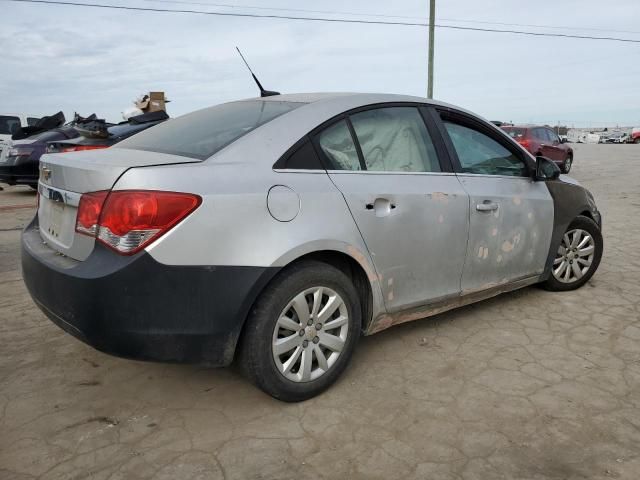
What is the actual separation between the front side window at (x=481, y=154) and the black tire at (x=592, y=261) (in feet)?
2.77

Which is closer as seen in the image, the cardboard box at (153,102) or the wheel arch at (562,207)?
the wheel arch at (562,207)

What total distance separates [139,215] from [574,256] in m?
3.51

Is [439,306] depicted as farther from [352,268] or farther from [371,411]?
[371,411]

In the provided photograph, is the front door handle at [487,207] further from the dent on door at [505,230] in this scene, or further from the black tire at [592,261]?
the black tire at [592,261]

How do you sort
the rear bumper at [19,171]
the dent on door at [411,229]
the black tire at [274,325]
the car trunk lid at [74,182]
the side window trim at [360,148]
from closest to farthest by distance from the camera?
the car trunk lid at [74,182], the black tire at [274,325], the side window trim at [360,148], the dent on door at [411,229], the rear bumper at [19,171]

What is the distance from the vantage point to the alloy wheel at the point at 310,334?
8.21 feet

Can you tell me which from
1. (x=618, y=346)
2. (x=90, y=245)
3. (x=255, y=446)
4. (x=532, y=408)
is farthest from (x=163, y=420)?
(x=618, y=346)

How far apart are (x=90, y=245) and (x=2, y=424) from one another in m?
0.99

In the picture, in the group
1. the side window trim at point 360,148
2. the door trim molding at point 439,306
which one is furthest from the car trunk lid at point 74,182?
the door trim molding at point 439,306

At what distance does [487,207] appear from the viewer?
11.0ft

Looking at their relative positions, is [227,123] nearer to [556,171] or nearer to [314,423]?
[314,423]

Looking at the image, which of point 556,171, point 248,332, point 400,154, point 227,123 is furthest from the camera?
point 556,171

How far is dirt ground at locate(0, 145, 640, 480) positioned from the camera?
2166 mm

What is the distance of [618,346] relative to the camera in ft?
10.9
